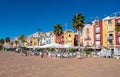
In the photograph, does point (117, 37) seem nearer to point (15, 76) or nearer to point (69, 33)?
point (69, 33)

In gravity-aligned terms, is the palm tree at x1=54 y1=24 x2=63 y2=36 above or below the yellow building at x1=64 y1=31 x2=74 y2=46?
above

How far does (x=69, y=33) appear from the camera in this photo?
8638cm

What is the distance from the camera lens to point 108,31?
64625 mm

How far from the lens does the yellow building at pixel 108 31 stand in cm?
6300

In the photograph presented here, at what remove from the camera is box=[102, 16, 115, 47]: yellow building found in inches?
2480

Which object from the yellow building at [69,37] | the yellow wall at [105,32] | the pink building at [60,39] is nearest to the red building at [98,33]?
the yellow wall at [105,32]

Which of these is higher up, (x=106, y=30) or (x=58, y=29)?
(x=58, y=29)

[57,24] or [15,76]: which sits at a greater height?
[57,24]

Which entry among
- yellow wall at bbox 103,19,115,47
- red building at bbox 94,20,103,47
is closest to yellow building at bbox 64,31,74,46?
red building at bbox 94,20,103,47

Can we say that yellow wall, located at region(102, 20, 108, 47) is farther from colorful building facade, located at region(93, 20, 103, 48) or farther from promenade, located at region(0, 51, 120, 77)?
promenade, located at region(0, 51, 120, 77)

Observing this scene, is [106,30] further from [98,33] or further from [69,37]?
[69,37]

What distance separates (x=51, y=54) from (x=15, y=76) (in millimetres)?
29600

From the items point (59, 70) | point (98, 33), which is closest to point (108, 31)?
point (98, 33)

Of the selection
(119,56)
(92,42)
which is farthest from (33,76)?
(92,42)
